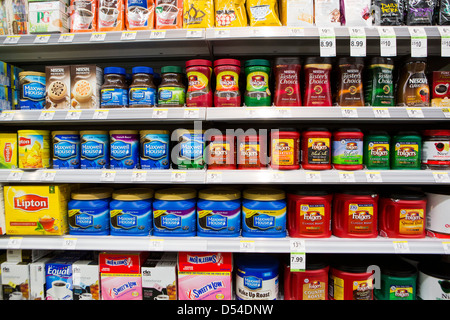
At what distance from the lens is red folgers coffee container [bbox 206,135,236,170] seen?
4.81 ft

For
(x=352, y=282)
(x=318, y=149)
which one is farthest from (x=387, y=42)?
(x=352, y=282)

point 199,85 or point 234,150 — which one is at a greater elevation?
point 199,85

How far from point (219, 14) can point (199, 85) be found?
17.7 inches

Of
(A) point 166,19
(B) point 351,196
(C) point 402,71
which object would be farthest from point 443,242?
(A) point 166,19

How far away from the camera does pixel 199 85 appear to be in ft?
4.91

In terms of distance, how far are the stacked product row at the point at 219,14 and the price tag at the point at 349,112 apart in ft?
1.65

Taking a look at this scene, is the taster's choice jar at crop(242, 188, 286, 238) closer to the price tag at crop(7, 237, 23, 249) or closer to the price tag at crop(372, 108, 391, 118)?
the price tag at crop(372, 108, 391, 118)

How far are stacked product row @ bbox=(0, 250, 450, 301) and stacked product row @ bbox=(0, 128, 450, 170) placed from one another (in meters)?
0.58

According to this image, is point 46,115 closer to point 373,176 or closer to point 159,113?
point 159,113

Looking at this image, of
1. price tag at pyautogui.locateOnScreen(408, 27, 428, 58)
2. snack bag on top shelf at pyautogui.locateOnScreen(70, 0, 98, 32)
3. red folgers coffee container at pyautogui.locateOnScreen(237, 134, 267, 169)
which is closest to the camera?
price tag at pyautogui.locateOnScreen(408, 27, 428, 58)

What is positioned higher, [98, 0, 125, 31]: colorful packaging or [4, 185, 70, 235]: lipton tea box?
[98, 0, 125, 31]: colorful packaging

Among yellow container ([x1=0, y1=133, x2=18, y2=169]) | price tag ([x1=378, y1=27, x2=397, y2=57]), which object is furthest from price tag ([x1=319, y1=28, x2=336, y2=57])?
yellow container ([x1=0, y1=133, x2=18, y2=169])

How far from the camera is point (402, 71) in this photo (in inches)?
60.1
